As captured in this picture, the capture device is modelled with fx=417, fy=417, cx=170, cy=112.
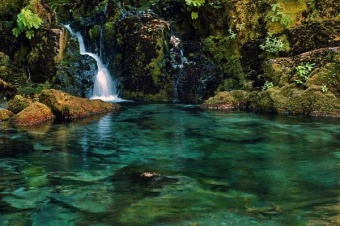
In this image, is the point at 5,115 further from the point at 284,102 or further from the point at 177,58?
the point at 284,102

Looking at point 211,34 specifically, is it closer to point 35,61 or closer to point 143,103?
point 143,103

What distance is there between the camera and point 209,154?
8.60 m

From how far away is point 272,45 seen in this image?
17.5m

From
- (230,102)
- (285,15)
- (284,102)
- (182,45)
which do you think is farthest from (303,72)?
(182,45)

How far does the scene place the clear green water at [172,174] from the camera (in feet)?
17.3

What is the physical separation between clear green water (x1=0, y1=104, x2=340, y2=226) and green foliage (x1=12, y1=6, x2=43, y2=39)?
7999mm

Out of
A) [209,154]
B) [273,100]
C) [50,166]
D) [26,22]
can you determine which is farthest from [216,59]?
[50,166]

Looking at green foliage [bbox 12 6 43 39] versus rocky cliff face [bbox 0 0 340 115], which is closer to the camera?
rocky cliff face [bbox 0 0 340 115]

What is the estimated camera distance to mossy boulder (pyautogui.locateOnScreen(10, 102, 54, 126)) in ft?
40.7

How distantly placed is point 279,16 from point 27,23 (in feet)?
35.6

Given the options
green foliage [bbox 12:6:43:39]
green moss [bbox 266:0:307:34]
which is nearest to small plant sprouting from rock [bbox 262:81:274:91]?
green moss [bbox 266:0:307:34]

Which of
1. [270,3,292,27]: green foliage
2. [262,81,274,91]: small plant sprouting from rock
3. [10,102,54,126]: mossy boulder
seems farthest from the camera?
[270,3,292,27]: green foliage

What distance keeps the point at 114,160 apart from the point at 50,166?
3.95ft

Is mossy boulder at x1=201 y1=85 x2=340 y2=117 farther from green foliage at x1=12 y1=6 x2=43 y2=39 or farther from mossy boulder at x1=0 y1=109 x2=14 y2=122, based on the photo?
green foliage at x1=12 y1=6 x2=43 y2=39
